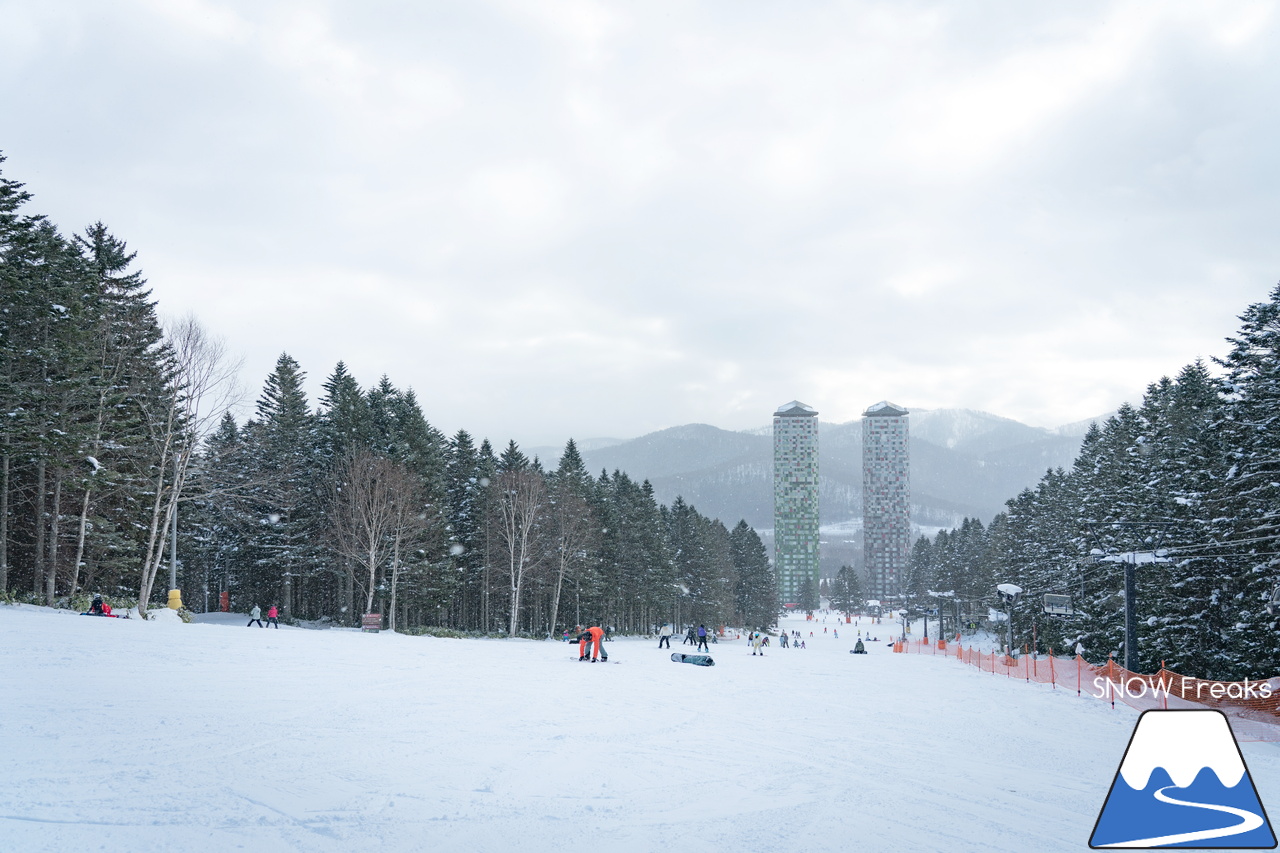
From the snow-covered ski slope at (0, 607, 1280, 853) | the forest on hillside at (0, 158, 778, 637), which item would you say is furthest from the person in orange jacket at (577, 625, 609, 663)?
the forest on hillside at (0, 158, 778, 637)

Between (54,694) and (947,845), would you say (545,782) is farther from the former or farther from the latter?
(54,694)

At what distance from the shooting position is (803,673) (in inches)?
1191

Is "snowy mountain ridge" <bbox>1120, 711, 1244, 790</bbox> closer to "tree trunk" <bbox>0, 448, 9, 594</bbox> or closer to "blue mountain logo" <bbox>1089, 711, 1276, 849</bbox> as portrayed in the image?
"blue mountain logo" <bbox>1089, 711, 1276, 849</bbox>

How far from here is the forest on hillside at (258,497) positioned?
28734 mm

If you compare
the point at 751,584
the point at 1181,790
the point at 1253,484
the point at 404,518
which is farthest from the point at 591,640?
the point at 751,584

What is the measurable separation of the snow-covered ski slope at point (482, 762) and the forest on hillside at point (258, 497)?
11.4m

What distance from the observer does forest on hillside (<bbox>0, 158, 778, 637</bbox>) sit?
28734 millimetres

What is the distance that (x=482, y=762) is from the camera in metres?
10.5

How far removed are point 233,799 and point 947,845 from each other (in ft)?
24.1

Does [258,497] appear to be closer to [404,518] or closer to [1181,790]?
[404,518]

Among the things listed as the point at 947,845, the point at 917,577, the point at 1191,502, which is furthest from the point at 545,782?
the point at 917,577

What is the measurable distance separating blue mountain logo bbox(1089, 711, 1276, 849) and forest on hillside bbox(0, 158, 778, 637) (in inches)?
1224

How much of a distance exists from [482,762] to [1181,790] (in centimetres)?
824

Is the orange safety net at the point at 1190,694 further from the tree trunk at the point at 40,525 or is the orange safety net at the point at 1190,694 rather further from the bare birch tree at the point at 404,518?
the tree trunk at the point at 40,525
